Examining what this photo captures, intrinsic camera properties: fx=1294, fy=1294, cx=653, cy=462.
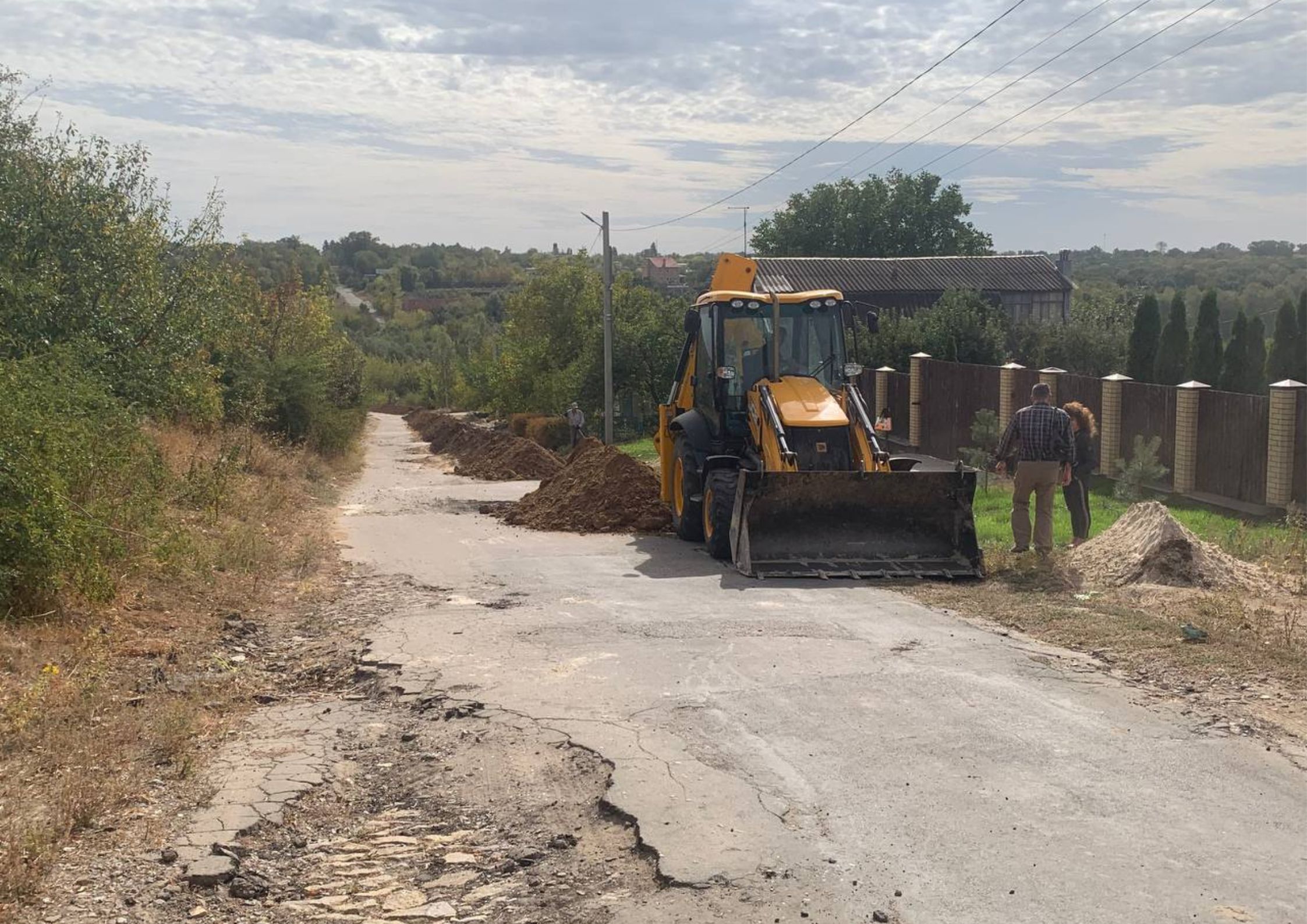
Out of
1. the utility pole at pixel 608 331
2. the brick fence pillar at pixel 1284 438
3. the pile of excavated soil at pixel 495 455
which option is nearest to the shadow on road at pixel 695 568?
the brick fence pillar at pixel 1284 438

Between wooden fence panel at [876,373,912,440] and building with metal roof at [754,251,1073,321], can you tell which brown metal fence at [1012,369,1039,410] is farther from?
building with metal roof at [754,251,1073,321]

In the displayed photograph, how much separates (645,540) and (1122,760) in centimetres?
1014

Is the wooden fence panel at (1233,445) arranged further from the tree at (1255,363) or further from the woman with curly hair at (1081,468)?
the tree at (1255,363)

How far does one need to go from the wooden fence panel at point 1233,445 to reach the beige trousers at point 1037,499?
647 centimetres

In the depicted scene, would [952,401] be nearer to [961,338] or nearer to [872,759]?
[961,338]

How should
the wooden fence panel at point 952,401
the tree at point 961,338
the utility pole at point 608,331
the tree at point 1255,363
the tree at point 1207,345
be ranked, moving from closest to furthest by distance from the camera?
the wooden fence panel at point 952,401 → the tree at point 1255,363 → the tree at point 1207,345 → the tree at point 961,338 → the utility pole at point 608,331

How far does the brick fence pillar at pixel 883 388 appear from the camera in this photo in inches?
1201

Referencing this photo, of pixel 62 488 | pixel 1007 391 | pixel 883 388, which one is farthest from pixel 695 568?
pixel 883 388

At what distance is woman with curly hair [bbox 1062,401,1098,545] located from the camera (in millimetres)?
14250

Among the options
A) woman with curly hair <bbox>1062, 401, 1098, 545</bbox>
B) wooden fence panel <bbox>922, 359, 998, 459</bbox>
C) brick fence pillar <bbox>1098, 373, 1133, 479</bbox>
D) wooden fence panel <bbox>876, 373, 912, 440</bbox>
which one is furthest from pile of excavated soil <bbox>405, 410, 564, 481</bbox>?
woman with curly hair <bbox>1062, 401, 1098, 545</bbox>

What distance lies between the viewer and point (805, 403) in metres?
13.9

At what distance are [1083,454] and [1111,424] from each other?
771 centimetres

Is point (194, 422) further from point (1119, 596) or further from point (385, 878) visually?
point (385, 878)

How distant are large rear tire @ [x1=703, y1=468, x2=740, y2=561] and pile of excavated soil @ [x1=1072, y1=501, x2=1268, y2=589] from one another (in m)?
3.54
